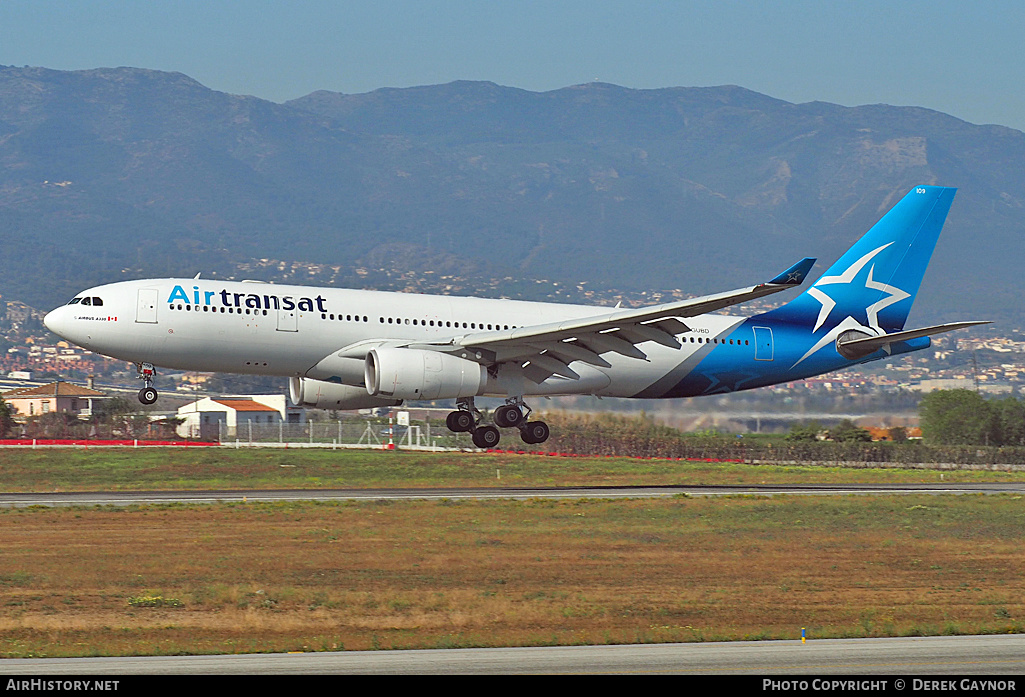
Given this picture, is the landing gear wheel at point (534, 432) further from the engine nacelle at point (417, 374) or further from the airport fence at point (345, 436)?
the airport fence at point (345, 436)

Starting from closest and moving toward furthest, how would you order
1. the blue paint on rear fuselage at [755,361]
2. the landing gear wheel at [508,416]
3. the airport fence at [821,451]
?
the landing gear wheel at [508,416] < the blue paint on rear fuselage at [755,361] < the airport fence at [821,451]

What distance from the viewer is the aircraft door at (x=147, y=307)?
1458 inches

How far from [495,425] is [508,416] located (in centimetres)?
188

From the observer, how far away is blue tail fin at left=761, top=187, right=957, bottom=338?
45.2 m

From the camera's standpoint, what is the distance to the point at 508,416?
137 ft

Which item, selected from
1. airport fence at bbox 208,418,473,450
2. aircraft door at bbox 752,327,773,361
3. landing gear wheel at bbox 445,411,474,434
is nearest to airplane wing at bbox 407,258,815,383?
landing gear wheel at bbox 445,411,474,434

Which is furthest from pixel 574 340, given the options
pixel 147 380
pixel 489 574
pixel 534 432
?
pixel 147 380

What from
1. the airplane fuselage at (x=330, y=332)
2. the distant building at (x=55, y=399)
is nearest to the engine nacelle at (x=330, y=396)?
the airplane fuselage at (x=330, y=332)

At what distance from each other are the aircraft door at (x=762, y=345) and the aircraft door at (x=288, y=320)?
15728mm

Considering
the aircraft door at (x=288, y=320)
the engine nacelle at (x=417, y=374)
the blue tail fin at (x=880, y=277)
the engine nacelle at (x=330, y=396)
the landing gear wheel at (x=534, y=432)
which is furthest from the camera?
the blue tail fin at (x=880, y=277)

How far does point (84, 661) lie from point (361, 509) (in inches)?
840

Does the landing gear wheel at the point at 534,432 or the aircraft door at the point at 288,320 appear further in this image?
the landing gear wheel at the point at 534,432

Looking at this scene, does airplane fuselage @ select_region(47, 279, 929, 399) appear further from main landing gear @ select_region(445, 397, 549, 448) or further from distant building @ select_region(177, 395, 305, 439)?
distant building @ select_region(177, 395, 305, 439)
